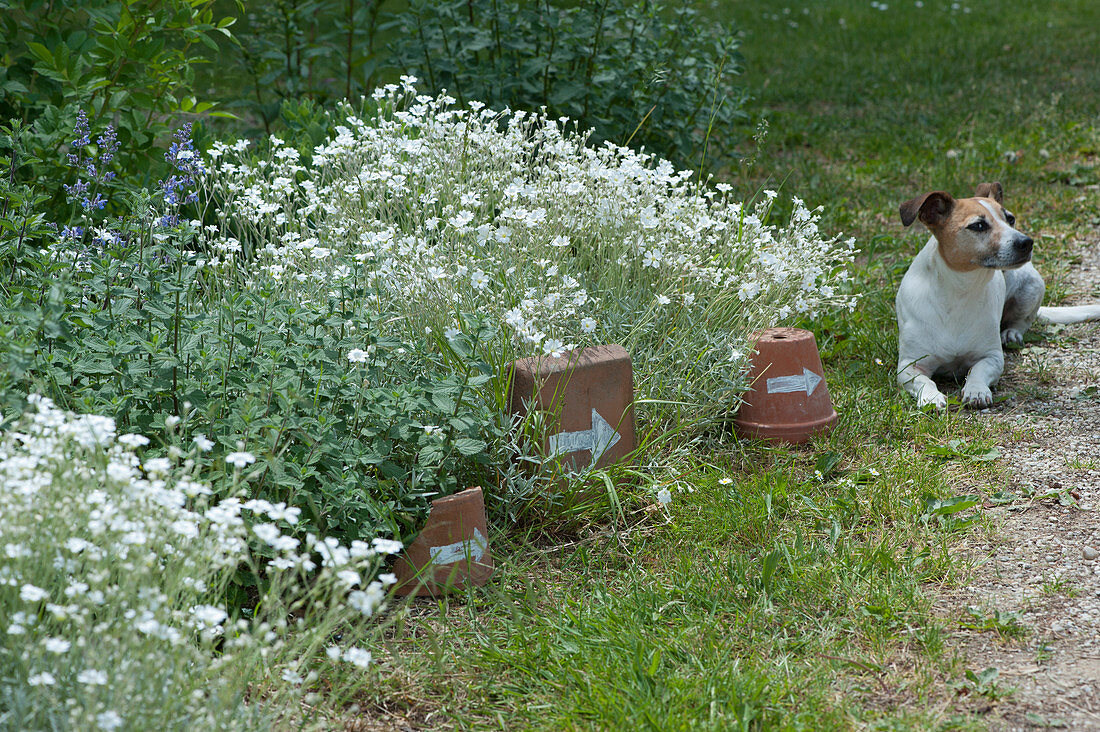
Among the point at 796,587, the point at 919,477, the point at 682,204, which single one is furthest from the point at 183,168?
the point at 919,477

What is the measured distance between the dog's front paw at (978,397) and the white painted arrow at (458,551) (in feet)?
7.52

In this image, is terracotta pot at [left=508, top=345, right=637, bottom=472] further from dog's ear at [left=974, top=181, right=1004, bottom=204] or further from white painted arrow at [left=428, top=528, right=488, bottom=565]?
dog's ear at [left=974, top=181, right=1004, bottom=204]

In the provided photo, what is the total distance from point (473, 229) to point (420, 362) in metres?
0.55

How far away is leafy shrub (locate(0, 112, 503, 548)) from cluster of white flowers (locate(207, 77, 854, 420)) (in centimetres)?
27

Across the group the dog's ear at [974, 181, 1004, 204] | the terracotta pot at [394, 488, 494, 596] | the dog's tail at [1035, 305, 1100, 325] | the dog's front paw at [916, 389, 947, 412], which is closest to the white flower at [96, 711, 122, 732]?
the terracotta pot at [394, 488, 494, 596]

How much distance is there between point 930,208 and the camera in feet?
13.7

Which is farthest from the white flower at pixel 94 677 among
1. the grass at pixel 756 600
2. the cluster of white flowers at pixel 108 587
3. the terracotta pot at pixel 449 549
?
A: the terracotta pot at pixel 449 549

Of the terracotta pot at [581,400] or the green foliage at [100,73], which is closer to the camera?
the terracotta pot at [581,400]

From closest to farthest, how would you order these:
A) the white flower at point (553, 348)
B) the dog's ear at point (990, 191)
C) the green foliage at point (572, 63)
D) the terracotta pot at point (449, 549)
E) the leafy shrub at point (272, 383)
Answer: the leafy shrub at point (272, 383) < the terracotta pot at point (449, 549) < the white flower at point (553, 348) < the dog's ear at point (990, 191) < the green foliage at point (572, 63)

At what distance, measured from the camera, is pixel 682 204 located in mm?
3953

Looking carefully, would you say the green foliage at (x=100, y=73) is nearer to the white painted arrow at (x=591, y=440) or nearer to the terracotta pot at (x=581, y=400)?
the terracotta pot at (x=581, y=400)

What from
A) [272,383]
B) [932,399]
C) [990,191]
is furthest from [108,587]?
[990,191]

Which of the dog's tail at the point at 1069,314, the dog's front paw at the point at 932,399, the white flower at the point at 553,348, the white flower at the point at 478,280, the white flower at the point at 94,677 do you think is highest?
the white flower at the point at 478,280

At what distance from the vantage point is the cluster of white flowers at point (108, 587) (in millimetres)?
1760
